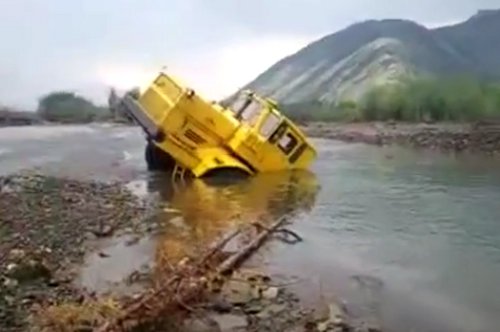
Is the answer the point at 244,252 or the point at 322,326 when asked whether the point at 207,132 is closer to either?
the point at 244,252

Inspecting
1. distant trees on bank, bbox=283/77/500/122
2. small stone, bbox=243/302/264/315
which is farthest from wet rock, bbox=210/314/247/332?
distant trees on bank, bbox=283/77/500/122

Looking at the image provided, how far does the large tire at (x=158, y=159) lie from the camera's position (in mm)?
25828

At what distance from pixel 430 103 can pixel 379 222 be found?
48.4 m

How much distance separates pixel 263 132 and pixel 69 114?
7015 centimetres

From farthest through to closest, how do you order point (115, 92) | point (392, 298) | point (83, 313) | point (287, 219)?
point (115, 92) < point (287, 219) < point (392, 298) < point (83, 313)

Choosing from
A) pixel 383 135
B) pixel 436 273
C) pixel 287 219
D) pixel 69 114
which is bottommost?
pixel 69 114

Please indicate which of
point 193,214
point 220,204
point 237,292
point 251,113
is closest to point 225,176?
point 251,113

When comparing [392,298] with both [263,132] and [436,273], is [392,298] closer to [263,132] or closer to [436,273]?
[436,273]

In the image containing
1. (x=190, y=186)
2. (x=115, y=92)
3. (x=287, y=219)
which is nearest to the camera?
(x=287, y=219)

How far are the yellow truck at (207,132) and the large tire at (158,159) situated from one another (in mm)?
51

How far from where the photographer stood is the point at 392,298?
1129cm

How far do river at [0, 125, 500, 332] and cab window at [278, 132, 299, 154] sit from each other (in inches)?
34.5

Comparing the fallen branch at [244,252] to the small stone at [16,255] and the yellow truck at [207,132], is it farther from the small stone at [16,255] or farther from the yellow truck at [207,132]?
the yellow truck at [207,132]

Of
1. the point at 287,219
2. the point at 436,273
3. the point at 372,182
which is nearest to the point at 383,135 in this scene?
the point at 372,182
